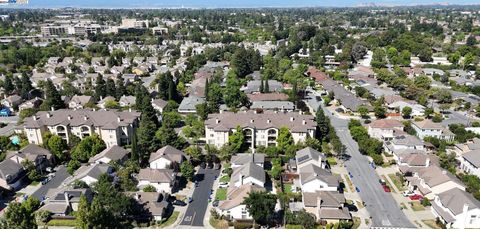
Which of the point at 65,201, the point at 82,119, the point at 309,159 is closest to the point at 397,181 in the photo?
the point at 309,159

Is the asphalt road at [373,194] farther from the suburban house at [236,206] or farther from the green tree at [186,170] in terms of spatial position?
the green tree at [186,170]

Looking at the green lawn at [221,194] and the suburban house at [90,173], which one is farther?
the suburban house at [90,173]

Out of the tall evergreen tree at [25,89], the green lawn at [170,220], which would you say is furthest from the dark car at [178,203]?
the tall evergreen tree at [25,89]

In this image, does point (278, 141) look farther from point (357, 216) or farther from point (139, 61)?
point (139, 61)

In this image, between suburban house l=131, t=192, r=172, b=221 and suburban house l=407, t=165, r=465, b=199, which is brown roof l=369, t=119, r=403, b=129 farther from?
suburban house l=131, t=192, r=172, b=221

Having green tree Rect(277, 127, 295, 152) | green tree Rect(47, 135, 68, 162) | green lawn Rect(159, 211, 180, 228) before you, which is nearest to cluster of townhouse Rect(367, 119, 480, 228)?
green tree Rect(277, 127, 295, 152)

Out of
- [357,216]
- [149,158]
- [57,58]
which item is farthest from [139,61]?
[357,216]
